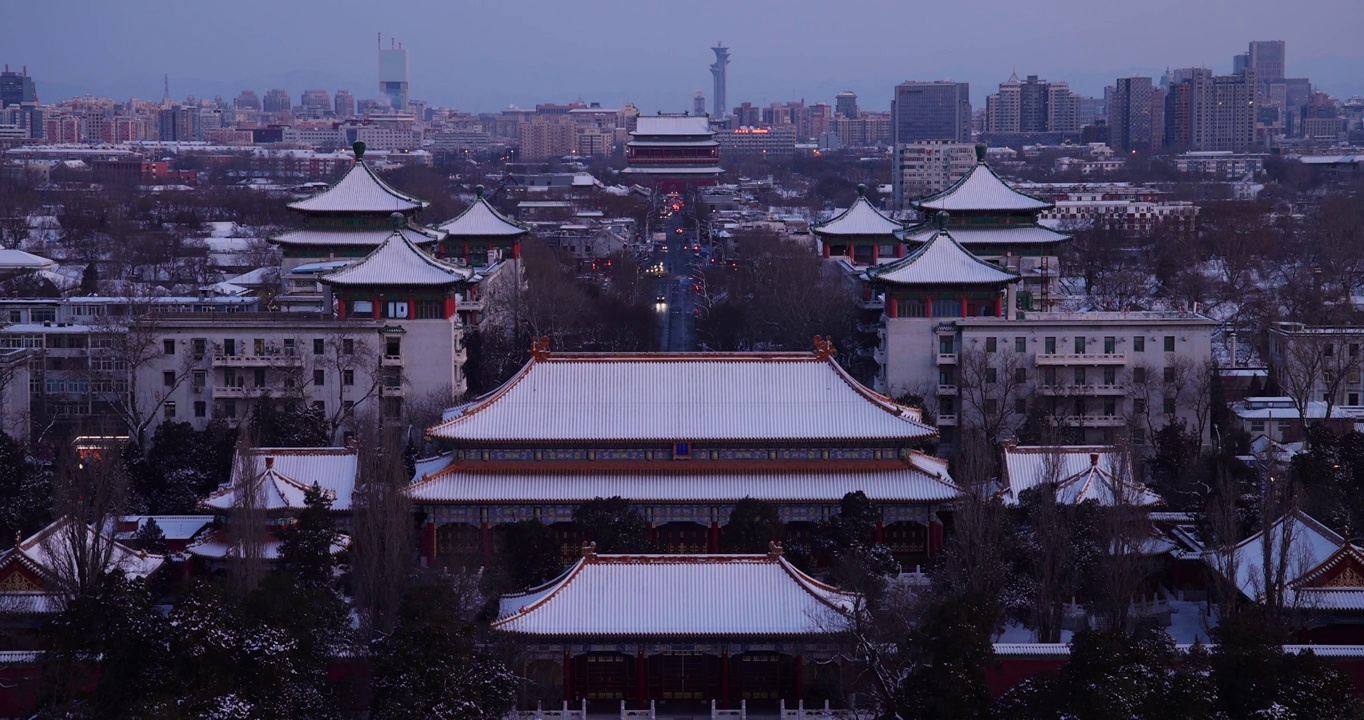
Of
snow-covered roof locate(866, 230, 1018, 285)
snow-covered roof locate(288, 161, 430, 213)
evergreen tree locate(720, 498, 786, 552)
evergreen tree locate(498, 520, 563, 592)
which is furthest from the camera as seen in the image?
snow-covered roof locate(288, 161, 430, 213)

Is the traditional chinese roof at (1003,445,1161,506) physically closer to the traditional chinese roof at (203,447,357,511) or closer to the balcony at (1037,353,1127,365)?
the balcony at (1037,353,1127,365)

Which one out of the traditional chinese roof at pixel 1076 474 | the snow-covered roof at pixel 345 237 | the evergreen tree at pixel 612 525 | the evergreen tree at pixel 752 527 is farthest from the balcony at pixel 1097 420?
the snow-covered roof at pixel 345 237

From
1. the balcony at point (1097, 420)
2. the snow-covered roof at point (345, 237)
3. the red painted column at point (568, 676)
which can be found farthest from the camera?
the snow-covered roof at point (345, 237)

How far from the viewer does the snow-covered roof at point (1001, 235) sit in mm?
46188

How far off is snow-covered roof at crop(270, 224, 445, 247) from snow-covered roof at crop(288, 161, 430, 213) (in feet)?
1.96

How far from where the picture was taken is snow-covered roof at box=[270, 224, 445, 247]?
46.2 metres

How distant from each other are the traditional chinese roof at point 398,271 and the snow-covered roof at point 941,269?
8.98 m

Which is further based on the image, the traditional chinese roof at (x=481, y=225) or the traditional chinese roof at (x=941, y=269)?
the traditional chinese roof at (x=481, y=225)

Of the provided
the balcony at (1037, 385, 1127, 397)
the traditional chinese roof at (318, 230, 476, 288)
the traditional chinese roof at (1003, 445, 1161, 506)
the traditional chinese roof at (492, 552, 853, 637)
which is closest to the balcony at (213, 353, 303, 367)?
the traditional chinese roof at (318, 230, 476, 288)

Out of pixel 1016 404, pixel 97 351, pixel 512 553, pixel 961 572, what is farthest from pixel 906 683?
pixel 97 351

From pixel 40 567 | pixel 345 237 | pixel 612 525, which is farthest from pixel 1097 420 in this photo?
pixel 40 567

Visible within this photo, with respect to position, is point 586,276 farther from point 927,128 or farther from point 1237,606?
point 927,128

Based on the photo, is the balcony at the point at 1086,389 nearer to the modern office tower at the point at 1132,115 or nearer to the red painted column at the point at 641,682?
the red painted column at the point at 641,682

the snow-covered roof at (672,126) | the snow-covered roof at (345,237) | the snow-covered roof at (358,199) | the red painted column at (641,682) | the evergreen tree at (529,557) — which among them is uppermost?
the snow-covered roof at (672,126)
